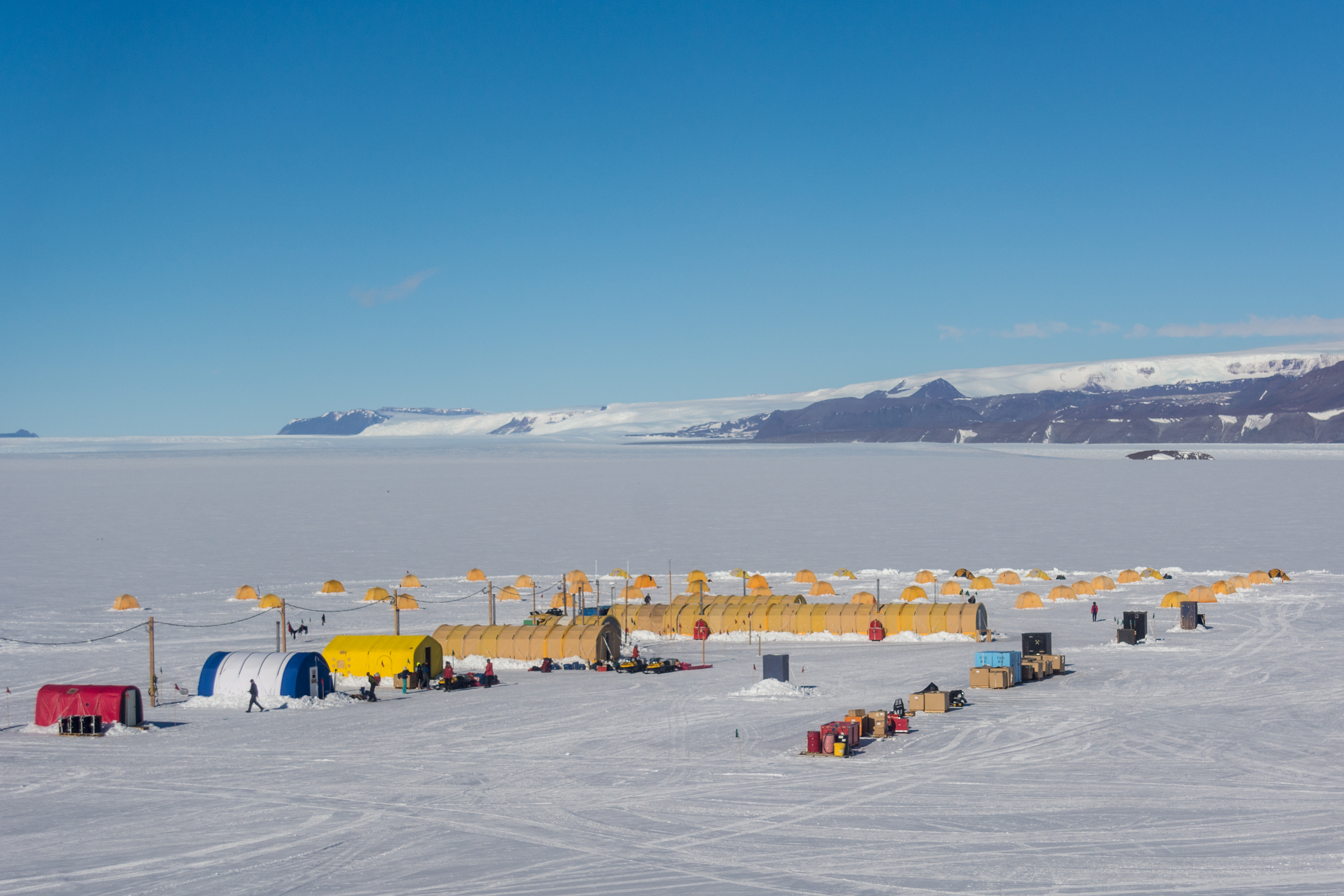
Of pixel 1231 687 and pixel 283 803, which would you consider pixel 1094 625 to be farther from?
pixel 283 803

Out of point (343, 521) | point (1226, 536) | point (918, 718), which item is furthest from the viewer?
point (343, 521)

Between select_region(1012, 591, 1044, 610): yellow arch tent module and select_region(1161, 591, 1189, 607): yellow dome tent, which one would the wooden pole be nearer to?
select_region(1012, 591, 1044, 610): yellow arch tent module

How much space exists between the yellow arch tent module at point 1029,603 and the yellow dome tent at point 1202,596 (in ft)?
18.1

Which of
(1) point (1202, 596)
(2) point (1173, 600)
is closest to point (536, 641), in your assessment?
(2) point (1173, 600)

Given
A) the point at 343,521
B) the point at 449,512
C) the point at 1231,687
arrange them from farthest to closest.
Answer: the point at 449,512 → the point at 343,521 → the point at 1231,687

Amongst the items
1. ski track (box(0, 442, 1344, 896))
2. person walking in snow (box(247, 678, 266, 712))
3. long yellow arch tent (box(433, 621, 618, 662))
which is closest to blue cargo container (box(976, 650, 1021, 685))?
ski track (box(0, 442, 1344, 896))

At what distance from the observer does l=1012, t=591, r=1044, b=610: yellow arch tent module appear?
4597 centimetres

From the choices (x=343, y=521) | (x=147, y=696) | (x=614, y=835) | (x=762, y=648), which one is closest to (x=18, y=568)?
(x=343, y=521)

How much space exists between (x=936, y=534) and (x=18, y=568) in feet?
157

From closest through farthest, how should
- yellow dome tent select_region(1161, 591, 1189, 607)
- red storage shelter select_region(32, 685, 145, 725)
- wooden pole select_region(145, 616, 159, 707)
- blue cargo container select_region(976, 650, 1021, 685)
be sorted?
red storage shelter select_region(32, 685, 145, 725)
wooden pole select_region(145, 616, 159, 707)
blue cargo container select_region(976, 650, 1021, 685)
yellow dome tent select_region(1161, 591, 1189, 607)

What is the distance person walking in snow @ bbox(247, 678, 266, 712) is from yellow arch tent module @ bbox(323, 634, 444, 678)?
3440 mm

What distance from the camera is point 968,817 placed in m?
18.8

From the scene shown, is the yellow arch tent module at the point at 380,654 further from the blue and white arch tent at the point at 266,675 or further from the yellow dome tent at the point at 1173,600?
the yellow dome tent at the point at 1173,600

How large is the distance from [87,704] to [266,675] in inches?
171
